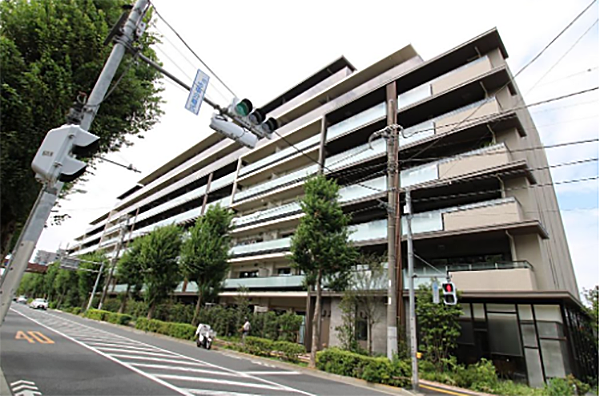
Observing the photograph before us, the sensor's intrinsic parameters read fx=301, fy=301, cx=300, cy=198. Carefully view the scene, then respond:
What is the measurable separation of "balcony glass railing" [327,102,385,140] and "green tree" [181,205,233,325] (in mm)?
10209

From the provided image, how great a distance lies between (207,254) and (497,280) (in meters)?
15.8

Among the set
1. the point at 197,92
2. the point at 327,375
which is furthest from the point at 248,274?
the point at 197,92

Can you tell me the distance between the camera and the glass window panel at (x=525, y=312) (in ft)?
39.1

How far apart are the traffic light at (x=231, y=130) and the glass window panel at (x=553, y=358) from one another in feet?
43.7

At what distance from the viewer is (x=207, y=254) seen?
64.2 feet

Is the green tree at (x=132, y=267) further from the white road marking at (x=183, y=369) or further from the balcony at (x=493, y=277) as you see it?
the balcony at (x=493, y=277)

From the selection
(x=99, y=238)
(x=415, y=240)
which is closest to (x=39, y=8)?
(x=415, y=240)

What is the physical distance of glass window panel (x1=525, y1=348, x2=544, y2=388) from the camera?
11.1 meters

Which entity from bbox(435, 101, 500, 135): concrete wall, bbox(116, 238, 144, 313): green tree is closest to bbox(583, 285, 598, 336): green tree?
bbox(435, 101, 500, 135): concrete wall

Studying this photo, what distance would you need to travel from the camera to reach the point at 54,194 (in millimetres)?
3418

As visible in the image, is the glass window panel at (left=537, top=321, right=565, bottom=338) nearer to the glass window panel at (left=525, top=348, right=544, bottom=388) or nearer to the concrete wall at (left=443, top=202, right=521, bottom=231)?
the glass window panel at (left=525, top=348, right=544, bottom=388)

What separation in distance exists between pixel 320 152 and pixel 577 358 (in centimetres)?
1728

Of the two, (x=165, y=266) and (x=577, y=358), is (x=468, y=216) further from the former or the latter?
(x=165, y=266)

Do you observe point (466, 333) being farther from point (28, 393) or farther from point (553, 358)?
point (28, 393)
